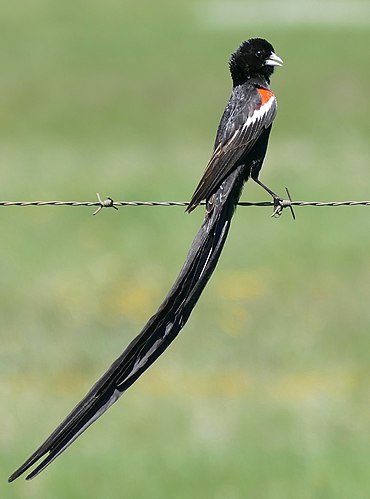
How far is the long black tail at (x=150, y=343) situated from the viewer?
4.30 metres

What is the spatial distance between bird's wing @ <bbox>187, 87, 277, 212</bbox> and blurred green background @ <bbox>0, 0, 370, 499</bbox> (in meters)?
7.05

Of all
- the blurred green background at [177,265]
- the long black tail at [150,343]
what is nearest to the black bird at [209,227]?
Result: the long black tail at [150,343]

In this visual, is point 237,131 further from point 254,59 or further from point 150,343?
point 150,343

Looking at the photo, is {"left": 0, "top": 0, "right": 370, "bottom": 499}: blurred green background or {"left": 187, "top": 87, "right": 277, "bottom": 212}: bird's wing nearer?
{"left": 187, "top": 87, "right": 277, "bottom": 212}: bird's wing

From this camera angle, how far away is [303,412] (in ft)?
47.7

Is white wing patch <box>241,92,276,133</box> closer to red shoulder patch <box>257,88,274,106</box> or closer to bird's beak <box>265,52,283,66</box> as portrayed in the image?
red shoulder patch <box>257,88,274,106</box>

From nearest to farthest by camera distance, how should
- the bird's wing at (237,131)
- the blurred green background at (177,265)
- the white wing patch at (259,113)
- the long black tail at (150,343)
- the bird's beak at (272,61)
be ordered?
the long black tail at (150,343) → the bird's wing at (237,131) → the white wing patch at (259,113) → the bird's beak at (272,61) → the blurred green background at (177,265)

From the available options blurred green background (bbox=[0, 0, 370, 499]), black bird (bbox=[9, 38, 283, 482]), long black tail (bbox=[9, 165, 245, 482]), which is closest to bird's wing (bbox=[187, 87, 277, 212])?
black bird (bbox=[9, 38, 283, 482])

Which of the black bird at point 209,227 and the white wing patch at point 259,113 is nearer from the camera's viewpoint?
the black bird at point 209,227

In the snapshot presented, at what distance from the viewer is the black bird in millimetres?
4375

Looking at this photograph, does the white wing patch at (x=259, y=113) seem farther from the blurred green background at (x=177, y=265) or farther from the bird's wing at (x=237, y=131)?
the blurred green background at (x=177, y=265)

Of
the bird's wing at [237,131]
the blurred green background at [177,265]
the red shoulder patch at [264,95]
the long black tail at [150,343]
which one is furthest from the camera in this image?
the blurred green background at [177,265]

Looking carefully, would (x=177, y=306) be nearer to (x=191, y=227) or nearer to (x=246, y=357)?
(x=246, y=357)

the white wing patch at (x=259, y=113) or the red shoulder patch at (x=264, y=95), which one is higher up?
the red shoulder patch at (x=264, y=95)
